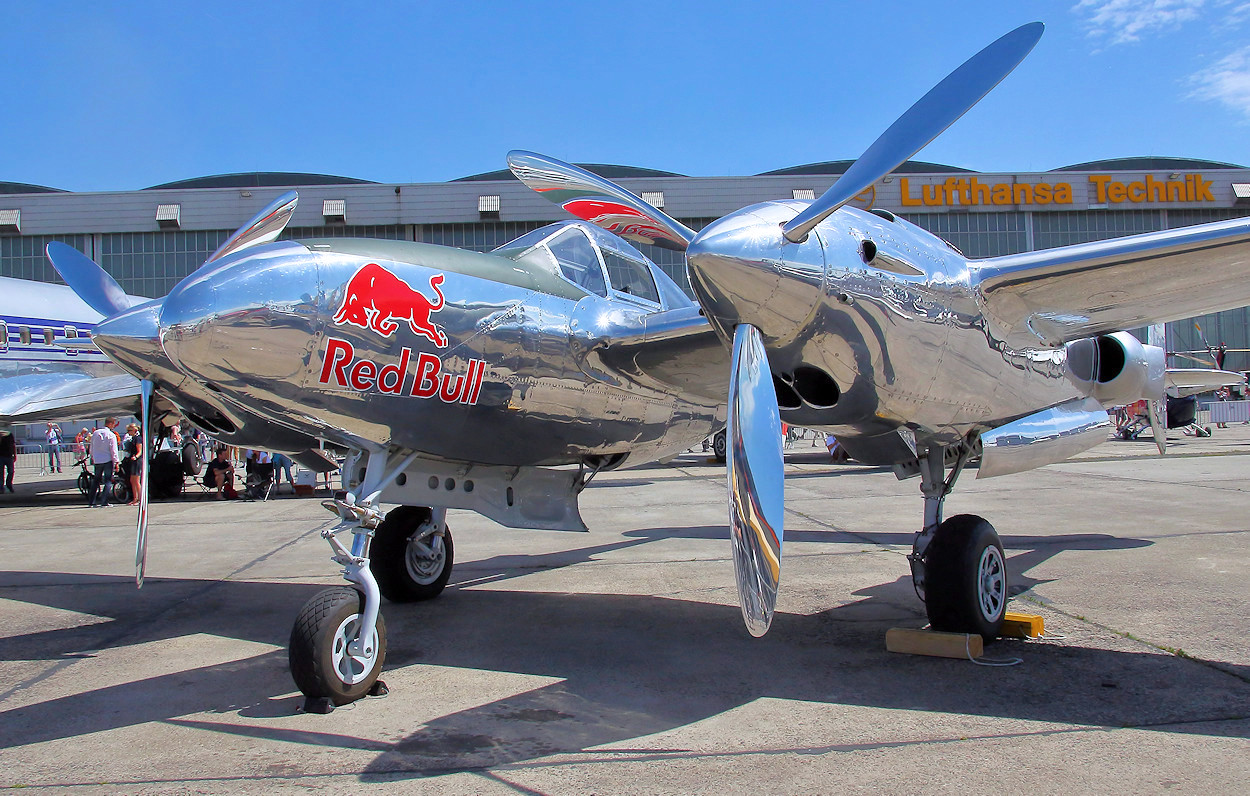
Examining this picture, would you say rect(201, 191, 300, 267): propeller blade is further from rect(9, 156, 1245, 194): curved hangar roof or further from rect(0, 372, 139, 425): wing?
rect(9, 156, 1245, 194): curved hangar roof

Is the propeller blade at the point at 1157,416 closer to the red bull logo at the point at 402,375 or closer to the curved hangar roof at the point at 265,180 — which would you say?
the red bull logo at the point at 402,375

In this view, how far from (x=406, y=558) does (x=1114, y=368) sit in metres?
6.24

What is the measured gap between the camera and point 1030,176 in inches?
1821

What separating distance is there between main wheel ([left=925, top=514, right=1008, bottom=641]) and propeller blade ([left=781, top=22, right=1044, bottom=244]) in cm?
239

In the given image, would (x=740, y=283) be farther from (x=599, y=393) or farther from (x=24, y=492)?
(x=24, y=492)

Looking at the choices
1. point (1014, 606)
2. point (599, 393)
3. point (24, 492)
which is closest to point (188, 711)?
point (599, 393)

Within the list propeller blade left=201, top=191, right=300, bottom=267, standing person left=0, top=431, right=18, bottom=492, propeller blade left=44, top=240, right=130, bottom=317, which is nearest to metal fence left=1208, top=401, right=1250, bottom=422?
propeller blade left=201, top=191, right=300, bottom=267

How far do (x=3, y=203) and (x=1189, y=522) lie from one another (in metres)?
51.7

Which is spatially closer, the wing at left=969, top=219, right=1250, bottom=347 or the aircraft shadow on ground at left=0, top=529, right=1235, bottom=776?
the aircraft shadow on ground at left=0, top=529, right=1235, bottom=776

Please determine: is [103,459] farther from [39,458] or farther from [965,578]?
[39,458]

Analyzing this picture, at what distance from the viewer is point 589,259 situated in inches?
256

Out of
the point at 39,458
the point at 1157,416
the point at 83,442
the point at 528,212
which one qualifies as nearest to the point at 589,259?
the point at 1157,416

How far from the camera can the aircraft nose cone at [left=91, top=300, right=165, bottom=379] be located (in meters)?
5.01

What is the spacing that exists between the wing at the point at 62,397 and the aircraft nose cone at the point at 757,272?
46.4 ft
